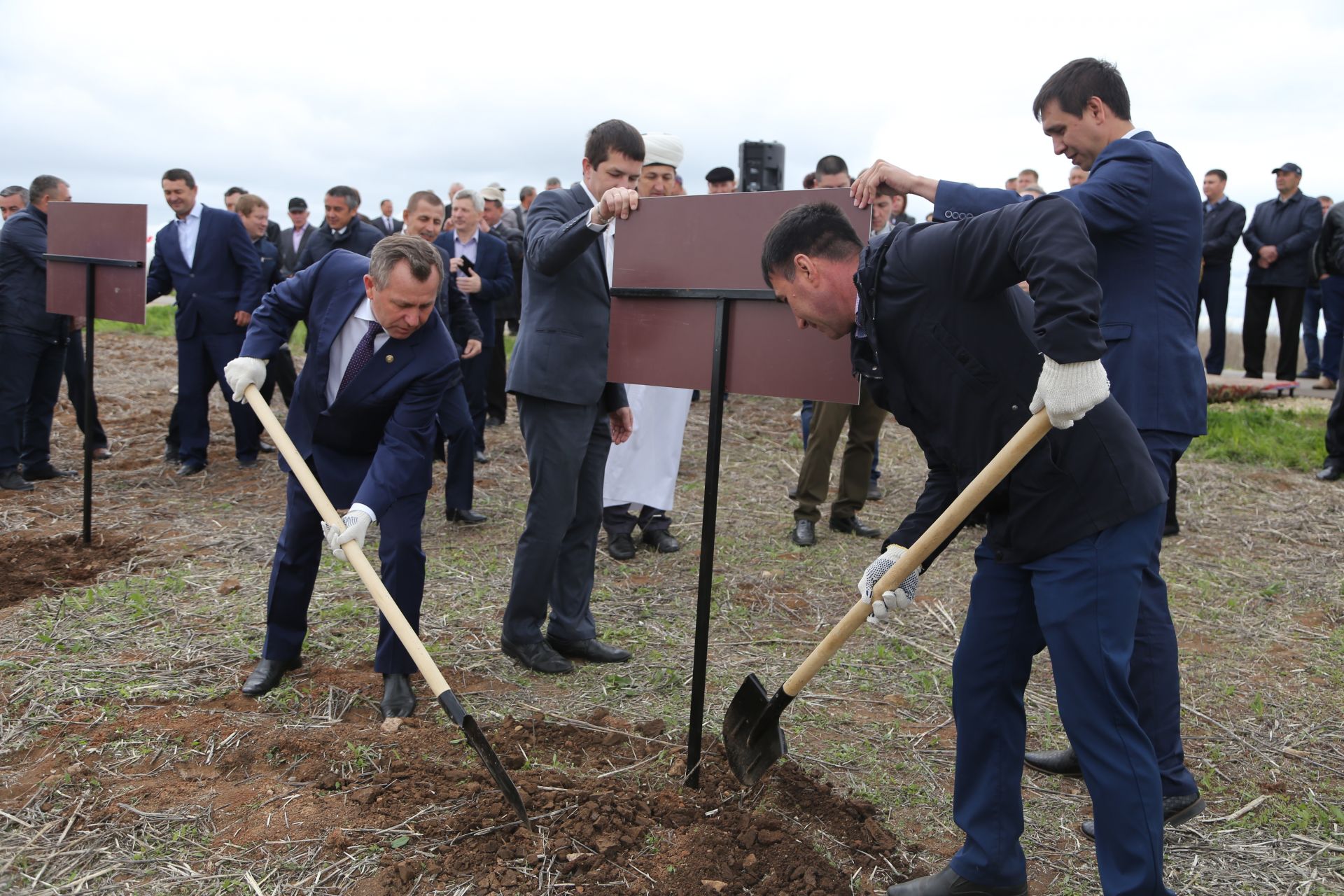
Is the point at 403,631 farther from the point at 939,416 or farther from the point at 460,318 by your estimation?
the point at 460,318

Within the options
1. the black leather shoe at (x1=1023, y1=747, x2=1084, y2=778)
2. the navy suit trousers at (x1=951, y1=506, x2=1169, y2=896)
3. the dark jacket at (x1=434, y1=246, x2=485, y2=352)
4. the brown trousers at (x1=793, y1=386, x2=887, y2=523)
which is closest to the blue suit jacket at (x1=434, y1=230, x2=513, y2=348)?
the dark jacket at (x1=434, y1=246, x2=485, y2=352)

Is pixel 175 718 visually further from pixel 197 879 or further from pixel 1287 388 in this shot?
pixel 1287 388

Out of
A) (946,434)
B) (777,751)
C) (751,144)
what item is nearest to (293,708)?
(777,751)

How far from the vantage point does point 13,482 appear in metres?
7.55

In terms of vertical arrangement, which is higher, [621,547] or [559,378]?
[559,378]

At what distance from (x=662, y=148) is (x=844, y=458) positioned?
2.38 meters

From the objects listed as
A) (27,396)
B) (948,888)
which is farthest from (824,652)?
(27,396)

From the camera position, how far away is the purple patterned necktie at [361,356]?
391 centimetres

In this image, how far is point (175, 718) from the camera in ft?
12.5

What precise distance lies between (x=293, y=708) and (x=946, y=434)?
272 cm

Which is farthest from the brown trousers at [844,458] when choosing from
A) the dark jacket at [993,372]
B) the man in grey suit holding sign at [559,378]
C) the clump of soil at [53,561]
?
the clump of soil at [53,561]

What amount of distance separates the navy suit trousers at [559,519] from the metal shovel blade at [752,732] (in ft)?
4.36

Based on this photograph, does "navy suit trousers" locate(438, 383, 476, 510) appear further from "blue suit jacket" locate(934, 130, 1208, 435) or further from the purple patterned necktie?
"blue suit jacket" locate(934, 130, 1208, 435)

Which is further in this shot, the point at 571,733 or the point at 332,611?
the point at 332,611
